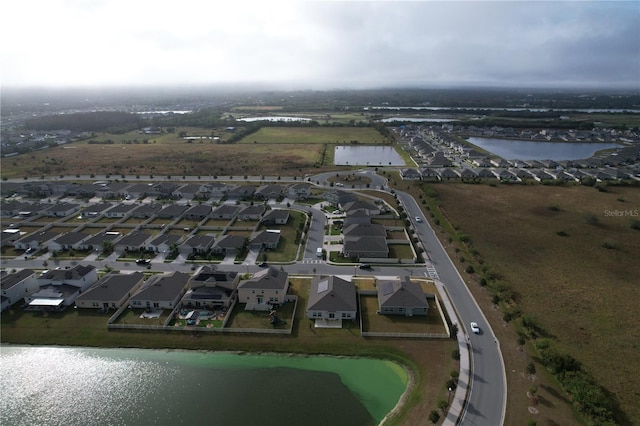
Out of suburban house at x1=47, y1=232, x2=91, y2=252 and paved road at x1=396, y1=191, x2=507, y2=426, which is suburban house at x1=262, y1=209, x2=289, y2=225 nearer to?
paved road at x1=396, y1=191, x2=507, y2=426

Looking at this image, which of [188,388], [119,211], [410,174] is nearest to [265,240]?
[188,388]

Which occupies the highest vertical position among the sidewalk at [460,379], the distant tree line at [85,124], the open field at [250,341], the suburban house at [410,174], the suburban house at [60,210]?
the distant tree line at [85,124]

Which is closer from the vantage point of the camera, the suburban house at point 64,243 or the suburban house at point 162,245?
the suburban house at point 162,245

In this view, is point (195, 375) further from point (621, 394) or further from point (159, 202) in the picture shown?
point (159, 202)

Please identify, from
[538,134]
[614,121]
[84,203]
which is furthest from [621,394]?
[614,121]

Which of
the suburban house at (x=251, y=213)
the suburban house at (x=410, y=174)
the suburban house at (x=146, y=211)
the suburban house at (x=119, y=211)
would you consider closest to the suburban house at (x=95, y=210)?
the suburban house at (x=119, y=211)

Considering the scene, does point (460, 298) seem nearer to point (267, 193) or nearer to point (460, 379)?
point (460, 379)

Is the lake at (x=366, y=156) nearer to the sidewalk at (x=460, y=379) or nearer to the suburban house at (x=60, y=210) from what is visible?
the suburban house at (x=60, y=210)
